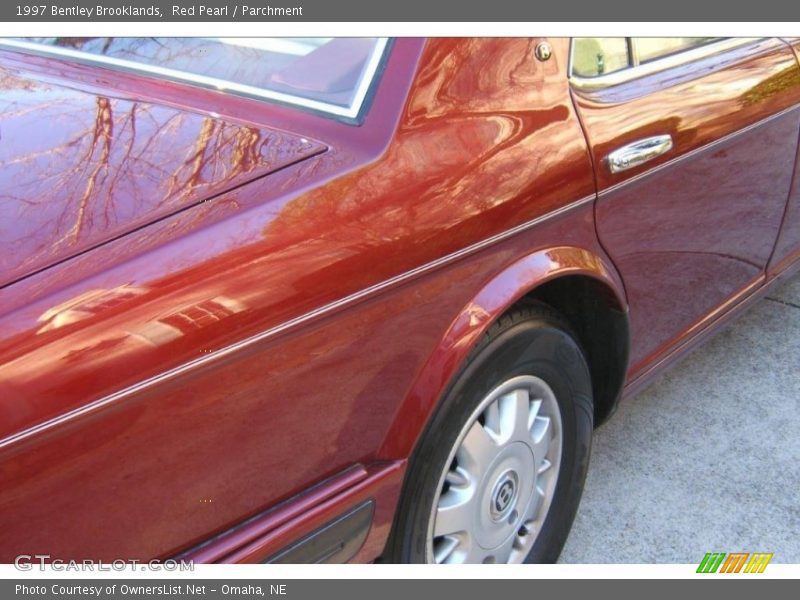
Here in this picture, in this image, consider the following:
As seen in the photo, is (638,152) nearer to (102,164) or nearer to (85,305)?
(102,164)

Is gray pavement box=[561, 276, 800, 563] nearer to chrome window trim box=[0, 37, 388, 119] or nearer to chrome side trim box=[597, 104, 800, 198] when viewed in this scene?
chrome side trim box=[597, 104, 800, 198]

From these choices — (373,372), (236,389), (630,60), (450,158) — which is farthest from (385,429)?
(630,60)

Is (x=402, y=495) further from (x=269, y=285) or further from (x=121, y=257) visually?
(x=121, y=257)

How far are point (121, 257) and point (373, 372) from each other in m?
0.51

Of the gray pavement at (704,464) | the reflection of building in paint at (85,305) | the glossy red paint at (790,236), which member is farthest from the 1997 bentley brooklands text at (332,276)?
the glossy red paint at (790,236)

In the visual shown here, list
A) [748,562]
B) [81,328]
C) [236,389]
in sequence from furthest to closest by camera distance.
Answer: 1. [748,562]
2. [236,389]
3. [81,328]

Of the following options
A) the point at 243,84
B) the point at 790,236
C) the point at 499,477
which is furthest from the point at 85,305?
the point at 790,236

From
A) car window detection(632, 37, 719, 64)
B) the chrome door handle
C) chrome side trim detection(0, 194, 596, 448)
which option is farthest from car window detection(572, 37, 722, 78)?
chrome side trim detection(0, 194, 596, 448)

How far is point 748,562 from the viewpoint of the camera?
7.71 ft

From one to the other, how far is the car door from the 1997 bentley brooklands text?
0.04 ft

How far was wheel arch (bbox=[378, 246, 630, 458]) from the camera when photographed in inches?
66.2

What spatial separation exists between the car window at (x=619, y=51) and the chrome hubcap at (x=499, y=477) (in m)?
0.77

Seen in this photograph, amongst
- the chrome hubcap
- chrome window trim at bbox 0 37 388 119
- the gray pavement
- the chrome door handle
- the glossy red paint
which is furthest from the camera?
the glossy red paint

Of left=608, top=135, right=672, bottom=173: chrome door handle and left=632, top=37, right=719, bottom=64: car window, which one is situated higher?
left=632, top=37, right=719, bottom=64: car window
